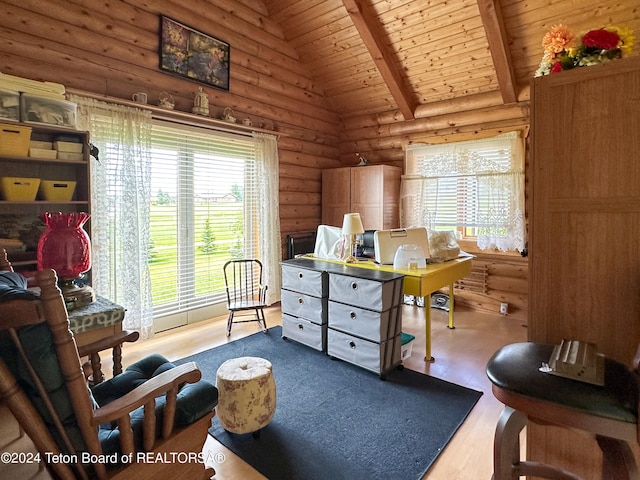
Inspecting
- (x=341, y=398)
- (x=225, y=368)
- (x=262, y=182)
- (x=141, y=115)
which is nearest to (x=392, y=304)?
(x=341, y=398)

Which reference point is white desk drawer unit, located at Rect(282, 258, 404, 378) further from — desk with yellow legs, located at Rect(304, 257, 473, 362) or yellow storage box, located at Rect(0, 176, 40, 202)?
yellow storage box, located at Rect(0, 176, 40, 202)

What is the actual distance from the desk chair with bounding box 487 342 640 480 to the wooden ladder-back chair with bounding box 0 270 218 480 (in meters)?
1.19

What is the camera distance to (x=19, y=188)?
240 cm

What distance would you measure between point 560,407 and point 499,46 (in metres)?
3.83

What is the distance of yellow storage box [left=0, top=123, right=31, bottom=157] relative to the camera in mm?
2277

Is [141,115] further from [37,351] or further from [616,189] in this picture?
[616,189]

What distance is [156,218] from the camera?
144 inches

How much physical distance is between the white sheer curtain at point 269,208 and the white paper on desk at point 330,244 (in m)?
1.12

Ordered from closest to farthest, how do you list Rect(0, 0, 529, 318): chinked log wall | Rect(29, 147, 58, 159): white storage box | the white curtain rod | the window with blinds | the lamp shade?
Rect(29, 147, 58, 159): white storage box < Rect(0, 0, 529, 318): chinked log wall < the white curtain rod < the lamp shade < the window with blinds

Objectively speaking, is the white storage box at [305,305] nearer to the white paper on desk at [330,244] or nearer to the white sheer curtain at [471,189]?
the white paper on desk at [330,244]

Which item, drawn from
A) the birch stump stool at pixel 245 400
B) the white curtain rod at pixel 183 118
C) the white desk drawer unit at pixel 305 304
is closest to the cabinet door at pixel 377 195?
the white curtain rod at pixel 183 118

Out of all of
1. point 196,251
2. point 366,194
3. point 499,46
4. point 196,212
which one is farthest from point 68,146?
point 499,46

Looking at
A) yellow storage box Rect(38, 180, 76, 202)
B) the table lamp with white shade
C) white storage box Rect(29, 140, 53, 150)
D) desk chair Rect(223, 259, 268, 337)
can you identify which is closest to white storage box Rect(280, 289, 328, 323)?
the table lamp with white shade

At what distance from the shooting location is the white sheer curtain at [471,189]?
167 inches
